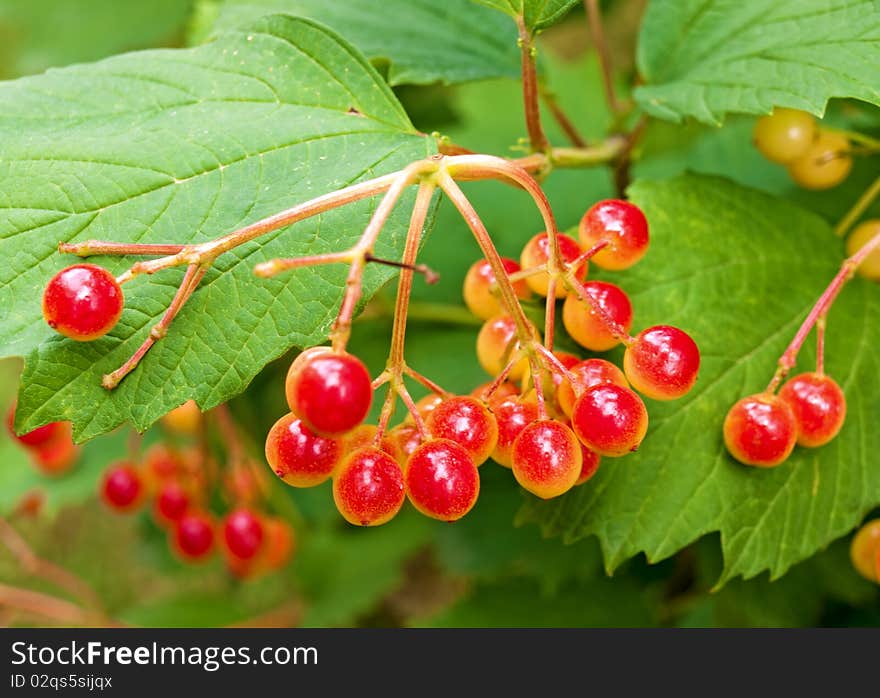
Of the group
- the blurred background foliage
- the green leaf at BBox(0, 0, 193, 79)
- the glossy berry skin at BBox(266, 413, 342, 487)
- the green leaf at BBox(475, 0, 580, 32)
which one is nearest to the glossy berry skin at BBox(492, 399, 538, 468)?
the glossy berry skin at BBox(266, 413, 342, 487)

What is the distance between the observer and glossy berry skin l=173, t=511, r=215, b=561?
4.90ft

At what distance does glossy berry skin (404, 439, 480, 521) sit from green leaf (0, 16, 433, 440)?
0.17 metres

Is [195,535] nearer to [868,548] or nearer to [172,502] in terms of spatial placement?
[172,502]

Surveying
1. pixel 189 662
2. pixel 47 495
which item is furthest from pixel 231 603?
pixel 189 662

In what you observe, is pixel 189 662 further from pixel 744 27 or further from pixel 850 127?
pixel 850 127

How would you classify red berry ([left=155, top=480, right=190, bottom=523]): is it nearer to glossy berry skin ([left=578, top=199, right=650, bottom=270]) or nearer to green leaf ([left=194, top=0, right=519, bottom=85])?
green leaf ([left=194, top=0, right=519, bottom=85])

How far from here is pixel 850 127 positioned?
4.73ft

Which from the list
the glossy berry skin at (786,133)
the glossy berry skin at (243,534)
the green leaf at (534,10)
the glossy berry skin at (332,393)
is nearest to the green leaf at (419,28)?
the green leaf at (534,10)

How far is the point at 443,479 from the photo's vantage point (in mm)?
679

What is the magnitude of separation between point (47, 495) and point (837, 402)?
1.46 meters

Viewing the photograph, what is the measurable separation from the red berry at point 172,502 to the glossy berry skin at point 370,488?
0.93 meters

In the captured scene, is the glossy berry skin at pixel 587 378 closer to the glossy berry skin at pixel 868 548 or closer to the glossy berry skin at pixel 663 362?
the glossy berry skin at pixel 663 362

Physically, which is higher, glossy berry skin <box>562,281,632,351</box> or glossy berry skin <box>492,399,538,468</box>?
glossy berry skin <box>562,281,632,351</box>

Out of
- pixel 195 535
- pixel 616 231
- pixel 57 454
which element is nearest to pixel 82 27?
pixel 57 454
